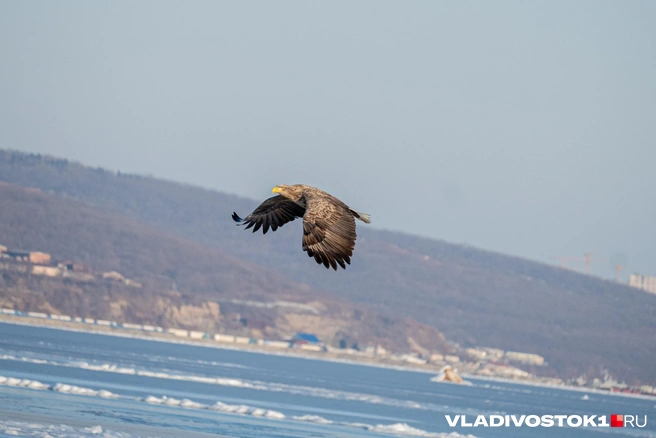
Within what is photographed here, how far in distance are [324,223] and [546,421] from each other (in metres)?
51.3

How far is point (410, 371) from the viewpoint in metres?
131

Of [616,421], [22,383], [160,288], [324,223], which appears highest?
[160,288]

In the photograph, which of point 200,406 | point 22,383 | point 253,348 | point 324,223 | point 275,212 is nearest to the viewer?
point 324,223

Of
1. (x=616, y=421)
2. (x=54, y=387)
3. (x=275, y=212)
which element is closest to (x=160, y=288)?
(x=616, y=421)

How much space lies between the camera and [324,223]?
15.5 metres

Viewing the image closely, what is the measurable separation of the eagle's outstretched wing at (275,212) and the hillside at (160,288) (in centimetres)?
9897

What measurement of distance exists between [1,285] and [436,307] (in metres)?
86.3

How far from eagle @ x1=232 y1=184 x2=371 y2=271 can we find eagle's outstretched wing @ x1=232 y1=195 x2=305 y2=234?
0.23 feet

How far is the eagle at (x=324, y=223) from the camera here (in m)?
15.1

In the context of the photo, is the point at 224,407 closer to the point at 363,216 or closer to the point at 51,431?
the point at 51,431

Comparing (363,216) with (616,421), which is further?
(616,421)

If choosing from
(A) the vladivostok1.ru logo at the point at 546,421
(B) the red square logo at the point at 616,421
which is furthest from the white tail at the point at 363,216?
(B) the red square logo at the point at 616,421

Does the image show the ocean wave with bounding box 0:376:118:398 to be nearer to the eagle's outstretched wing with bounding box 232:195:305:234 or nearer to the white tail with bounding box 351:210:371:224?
the eagle's outstretched wing with bounding box 232:195:305:234

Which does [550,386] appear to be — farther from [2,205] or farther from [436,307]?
[2,205]
